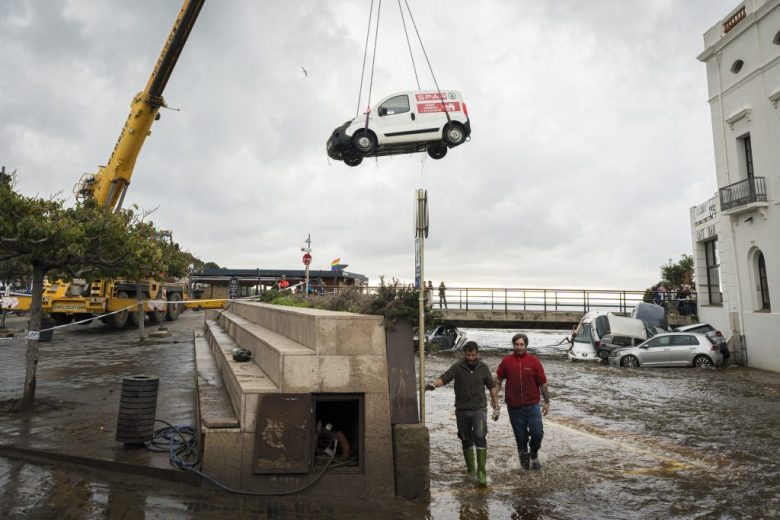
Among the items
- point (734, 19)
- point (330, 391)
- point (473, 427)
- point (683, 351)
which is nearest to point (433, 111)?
point (473, 427)

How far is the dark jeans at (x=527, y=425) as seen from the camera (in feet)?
21.3

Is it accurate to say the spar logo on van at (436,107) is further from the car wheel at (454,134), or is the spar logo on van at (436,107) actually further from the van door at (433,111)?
the car wheel at (454,134)

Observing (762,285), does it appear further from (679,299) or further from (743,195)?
(679,299)

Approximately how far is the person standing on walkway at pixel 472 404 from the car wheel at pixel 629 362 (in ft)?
51.1

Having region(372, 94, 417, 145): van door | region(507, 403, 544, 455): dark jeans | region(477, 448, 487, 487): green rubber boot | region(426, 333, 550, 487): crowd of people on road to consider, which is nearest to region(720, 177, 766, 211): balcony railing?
region(372, 94, 417, 145): van door

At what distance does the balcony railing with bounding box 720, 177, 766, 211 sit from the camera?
735 inches

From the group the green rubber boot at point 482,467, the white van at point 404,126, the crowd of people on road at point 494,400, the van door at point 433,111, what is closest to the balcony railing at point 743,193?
the white van at point 404,126

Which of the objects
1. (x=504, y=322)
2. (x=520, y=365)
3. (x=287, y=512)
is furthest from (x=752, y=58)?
(x=287, y=512)

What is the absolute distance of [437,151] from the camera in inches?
660

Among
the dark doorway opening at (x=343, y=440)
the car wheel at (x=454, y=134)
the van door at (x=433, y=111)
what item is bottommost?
the dark doorway opening at (x=343, y=440)

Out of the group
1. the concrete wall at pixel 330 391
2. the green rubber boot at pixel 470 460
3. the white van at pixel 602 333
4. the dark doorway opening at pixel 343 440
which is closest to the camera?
the concrete wall at pixel 330 391

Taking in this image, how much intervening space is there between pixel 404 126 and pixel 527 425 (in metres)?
11.2

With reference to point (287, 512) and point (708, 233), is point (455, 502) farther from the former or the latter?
point (708, 233)

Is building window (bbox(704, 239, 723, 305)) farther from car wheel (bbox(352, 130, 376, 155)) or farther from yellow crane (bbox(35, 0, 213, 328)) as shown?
yellow crane (bbox(35, 0, 213, 328))
